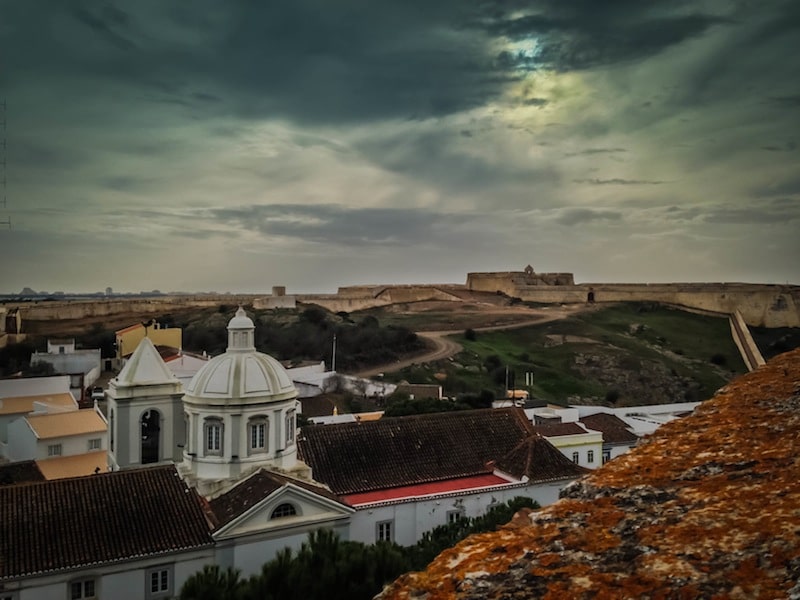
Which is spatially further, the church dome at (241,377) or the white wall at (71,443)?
the white wall at (71,443)

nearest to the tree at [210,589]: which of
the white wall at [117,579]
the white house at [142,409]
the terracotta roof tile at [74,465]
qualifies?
the white wall at [117,579]

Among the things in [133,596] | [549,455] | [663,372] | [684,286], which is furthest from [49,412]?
[684,286]

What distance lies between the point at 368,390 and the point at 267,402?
2436 cm

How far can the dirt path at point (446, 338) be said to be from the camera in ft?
160

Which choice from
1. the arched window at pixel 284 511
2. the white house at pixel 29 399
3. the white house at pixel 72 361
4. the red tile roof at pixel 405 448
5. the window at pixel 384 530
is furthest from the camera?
the white house at pixel 72 361

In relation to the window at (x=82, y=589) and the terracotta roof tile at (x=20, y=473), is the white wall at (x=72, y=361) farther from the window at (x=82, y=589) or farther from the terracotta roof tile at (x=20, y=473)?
the window at (x=82, y=589)

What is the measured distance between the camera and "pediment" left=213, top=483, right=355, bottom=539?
1459cm

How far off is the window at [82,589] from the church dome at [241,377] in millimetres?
5084

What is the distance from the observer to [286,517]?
15320mm

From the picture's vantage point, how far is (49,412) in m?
30.7

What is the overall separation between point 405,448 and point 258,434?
4845mm

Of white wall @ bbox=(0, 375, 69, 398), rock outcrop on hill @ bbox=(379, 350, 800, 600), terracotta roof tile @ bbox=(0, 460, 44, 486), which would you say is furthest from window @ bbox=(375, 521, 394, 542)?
white wall @ bbox=(0, 375, 69, 398)

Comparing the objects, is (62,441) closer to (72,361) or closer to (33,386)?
(33,386)

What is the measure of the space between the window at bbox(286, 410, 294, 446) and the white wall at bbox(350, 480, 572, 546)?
2.70 meters
